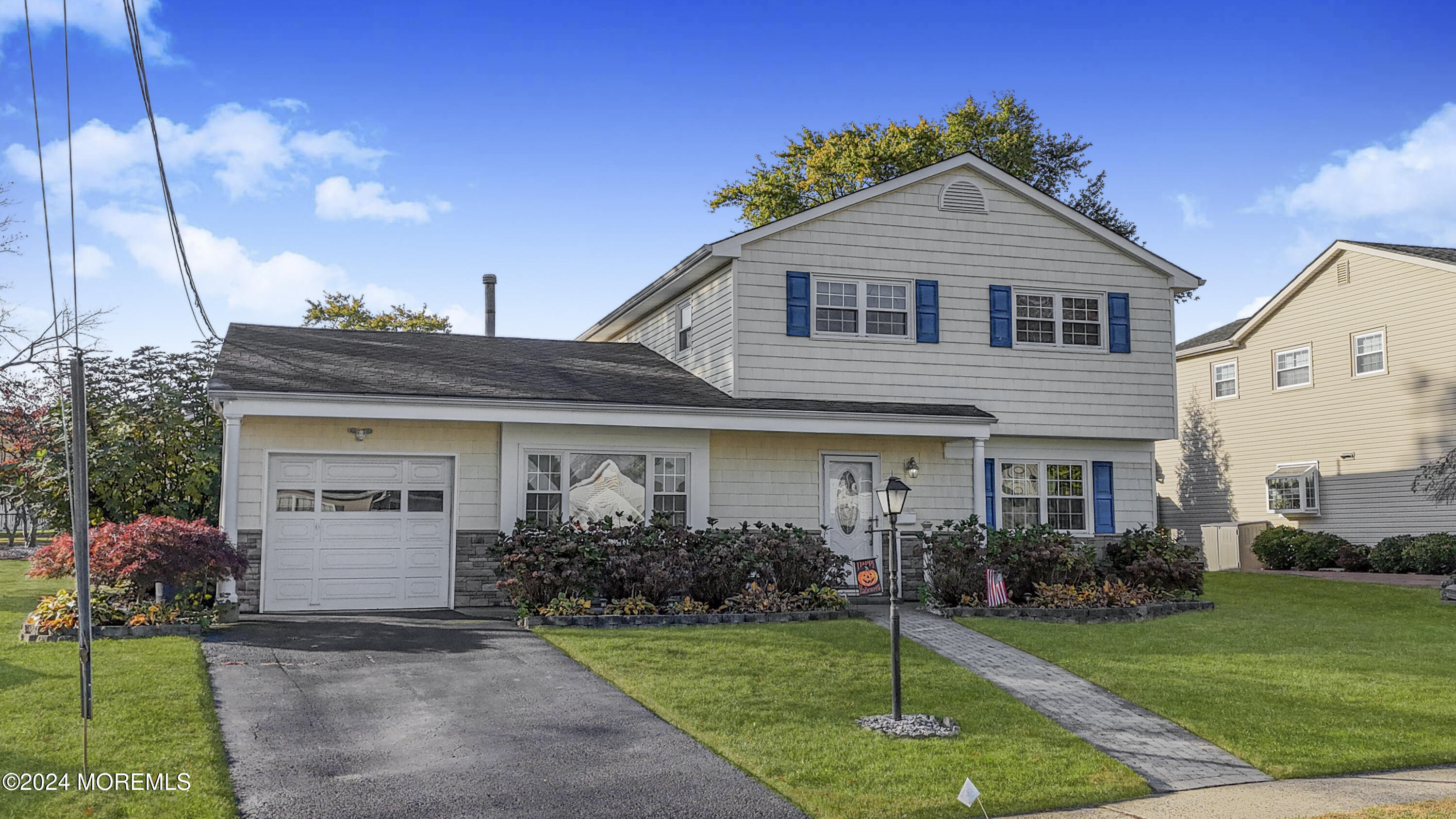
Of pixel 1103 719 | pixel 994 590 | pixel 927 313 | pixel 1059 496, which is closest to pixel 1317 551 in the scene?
pixel 1059 496

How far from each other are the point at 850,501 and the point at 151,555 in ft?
30.8

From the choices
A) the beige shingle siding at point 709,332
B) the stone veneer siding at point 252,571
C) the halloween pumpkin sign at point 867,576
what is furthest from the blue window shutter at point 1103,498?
the stone veneer siding at point 252,571

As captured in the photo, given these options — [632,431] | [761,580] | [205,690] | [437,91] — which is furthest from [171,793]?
[437,91]

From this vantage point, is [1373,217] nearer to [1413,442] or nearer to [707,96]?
[1413,442]

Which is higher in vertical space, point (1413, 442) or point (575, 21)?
point (575, 21)

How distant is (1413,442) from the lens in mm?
23156

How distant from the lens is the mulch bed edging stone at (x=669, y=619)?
12.3 m

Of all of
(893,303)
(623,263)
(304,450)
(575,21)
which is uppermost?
(575,21)

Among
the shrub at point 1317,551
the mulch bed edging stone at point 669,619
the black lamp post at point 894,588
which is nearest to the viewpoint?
the black lamp post at point 894,588

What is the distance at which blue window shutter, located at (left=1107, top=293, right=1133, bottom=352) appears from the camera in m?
17.6

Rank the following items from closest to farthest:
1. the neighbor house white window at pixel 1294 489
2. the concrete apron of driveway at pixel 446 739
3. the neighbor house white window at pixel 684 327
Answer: the concrete apron of driveway at pixel 446 739, the neighbor house white window at pixel 684 327, the neighbor house white window at pixel 1294 489

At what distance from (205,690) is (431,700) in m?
1.73

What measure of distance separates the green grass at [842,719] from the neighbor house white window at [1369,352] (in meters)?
18.0

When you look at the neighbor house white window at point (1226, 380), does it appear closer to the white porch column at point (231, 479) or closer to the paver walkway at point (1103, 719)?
the paver walkway at point (1103, 719)
